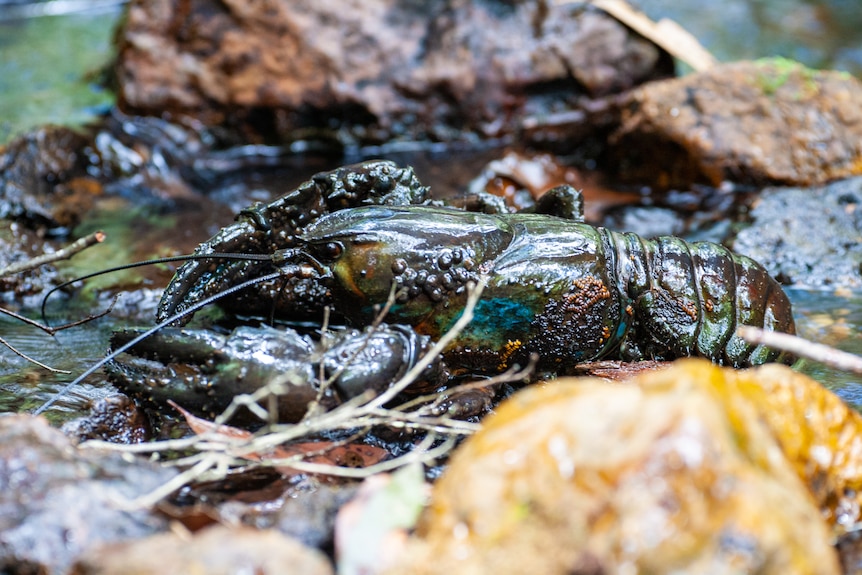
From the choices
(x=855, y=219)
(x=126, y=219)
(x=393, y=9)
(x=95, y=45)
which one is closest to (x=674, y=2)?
(x=393, y=9)

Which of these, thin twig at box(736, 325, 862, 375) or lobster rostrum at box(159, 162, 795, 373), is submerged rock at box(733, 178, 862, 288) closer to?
lobster rostrum at box(159, 162, 795, 373)

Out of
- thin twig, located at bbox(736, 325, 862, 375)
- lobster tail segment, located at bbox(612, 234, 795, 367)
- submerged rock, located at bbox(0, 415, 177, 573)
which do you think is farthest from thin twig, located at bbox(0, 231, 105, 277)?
lobster tail segment, located at bbox(612, 234, 795, 367)

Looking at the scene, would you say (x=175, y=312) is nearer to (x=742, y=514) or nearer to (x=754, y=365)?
(x=742, y=514)

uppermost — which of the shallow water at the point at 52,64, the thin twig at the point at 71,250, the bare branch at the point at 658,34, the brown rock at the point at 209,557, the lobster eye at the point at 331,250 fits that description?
the bare branch at the point at 658,34

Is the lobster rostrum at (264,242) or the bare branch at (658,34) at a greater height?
the bare branch at (658,34)

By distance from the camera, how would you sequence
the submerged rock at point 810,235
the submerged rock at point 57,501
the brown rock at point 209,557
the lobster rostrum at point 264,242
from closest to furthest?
the brown rock at point 209,557 → the submerged rock at point 57,501 → the lobster rostrum at point 264,242 → the submerged rock at point 810,235

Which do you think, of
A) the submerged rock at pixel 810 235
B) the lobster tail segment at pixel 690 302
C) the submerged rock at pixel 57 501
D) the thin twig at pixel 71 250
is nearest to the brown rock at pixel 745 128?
the submerged rock at pixel 810 235

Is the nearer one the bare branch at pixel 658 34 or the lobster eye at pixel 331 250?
the lobster eye at pixel 331 250

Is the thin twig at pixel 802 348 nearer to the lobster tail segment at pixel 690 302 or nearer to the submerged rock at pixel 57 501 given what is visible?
the lobster tail segment at pixel 690 302
